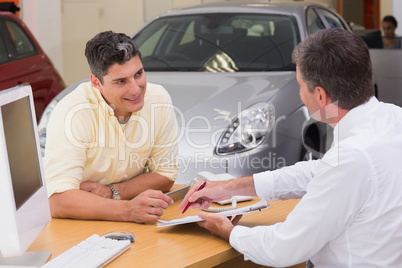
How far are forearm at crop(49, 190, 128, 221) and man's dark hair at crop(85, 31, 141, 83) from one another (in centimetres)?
49

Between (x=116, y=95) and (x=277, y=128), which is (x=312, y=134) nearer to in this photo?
(x=277, y=128)

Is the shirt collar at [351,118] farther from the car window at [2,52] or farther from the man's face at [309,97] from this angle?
the car window at [2,52]

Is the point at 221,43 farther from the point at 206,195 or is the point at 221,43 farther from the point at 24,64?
the point at 206,195

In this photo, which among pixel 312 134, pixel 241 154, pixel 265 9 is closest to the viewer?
pixel 241 154

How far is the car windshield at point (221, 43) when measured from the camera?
4.45m

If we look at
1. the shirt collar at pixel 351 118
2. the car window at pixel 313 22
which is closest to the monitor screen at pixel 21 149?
the shirt collar at pixel 351 118

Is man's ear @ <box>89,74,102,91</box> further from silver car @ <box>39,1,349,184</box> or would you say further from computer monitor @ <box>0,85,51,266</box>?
silver car @ <box>39,1,349,184</box>

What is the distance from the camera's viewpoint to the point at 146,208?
217 centimetres

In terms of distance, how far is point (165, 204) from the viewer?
7.23ft

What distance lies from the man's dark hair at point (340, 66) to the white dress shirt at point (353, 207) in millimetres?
46

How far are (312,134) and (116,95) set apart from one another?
1.97 meters

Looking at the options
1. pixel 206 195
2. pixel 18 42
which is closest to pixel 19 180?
pixel 206 195

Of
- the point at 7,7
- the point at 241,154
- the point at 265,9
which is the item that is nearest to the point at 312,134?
the point at 241,154

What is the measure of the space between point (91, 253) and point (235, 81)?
243 cm
